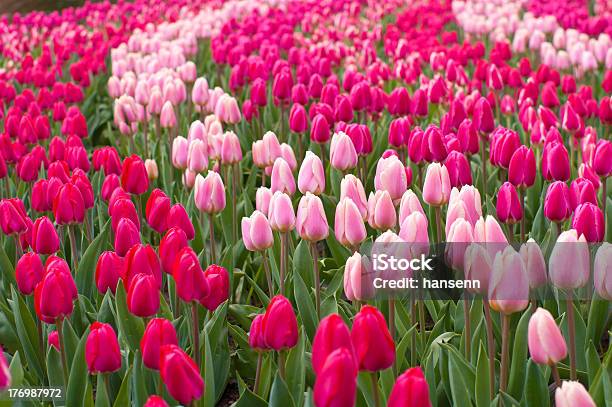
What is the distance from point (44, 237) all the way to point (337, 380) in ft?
4.81

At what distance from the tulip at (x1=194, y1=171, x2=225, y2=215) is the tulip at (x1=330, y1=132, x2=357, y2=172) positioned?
1.47ft

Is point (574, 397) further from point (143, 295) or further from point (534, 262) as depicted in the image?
point (143, 295)

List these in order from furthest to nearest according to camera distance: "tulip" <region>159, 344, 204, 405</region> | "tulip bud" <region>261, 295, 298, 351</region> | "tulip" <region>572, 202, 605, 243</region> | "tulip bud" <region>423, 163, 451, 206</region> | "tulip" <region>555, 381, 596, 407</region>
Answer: "tulip bud" <region>423, 163, 451, 206</region>
"tulip" <region>572, 202, 605, 243</region>
"tulip bud" <region>261, 295, 298, 351</region>
"tulip" <region>159, 344, 204, 405</region>
"tulip" <region>555, 381, 596, 407</region>

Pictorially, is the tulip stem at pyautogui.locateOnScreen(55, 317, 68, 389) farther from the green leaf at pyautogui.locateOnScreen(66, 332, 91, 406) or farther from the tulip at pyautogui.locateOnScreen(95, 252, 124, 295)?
the tulip at pyautogui.locateOnScreen(95, 252, 124, 295)

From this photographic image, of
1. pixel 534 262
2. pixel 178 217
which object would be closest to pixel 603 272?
pixel 534 262

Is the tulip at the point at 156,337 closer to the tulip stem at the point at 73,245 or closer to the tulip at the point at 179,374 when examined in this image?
the tulip at the point at 179,374

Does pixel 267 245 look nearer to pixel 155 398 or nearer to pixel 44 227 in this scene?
pixel 44 227

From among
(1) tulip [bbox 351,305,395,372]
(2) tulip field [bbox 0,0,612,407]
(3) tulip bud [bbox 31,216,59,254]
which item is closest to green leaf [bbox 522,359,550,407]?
(2) tulip field [bbox 0,0,612,407]

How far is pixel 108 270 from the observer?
88.5 inches

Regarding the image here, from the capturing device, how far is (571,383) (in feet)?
4.75

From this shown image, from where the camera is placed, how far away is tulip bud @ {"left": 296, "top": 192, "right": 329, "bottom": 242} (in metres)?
2.27

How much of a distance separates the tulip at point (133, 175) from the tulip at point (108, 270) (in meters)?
0.68

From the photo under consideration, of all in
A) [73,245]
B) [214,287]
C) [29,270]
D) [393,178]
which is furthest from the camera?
[73,245]

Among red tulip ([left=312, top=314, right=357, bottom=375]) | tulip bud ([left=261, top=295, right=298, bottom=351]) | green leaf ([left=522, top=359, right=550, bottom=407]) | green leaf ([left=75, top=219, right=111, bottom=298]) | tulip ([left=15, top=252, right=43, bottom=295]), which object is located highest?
red tulip ([left=312, top=314, right=357, bottom=375])
